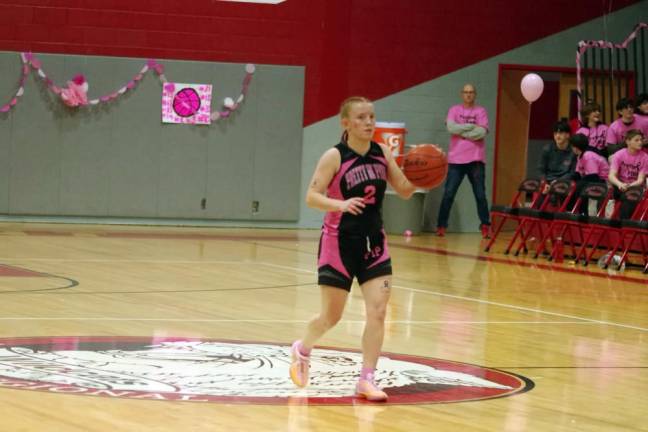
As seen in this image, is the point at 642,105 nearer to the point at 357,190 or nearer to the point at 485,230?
the point at 485,230

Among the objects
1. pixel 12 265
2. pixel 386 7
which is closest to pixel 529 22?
pixel 386 7

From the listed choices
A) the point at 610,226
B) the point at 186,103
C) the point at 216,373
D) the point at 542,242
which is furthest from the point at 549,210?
the point at 216,373

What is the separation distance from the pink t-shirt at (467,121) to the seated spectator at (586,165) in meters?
2.48

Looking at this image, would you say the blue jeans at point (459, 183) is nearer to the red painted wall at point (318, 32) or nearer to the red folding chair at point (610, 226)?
the red painted wall at point (318, 32)

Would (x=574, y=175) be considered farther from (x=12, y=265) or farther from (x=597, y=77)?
(x=12, y=265)

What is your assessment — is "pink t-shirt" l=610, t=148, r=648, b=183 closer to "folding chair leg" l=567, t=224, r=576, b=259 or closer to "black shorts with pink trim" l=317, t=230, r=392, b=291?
"folding chair leg" l=567, t=224, r=576, b=259

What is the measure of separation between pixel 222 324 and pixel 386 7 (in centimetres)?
1040

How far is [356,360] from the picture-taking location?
7621 millimetres

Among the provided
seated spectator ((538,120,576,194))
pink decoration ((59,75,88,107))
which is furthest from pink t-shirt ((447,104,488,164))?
pink decoration ((59,75,88,107))

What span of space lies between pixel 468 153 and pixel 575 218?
11.5 ft

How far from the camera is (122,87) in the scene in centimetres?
1731

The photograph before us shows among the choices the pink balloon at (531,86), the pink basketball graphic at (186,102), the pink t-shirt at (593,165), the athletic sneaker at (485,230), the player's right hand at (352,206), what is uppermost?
the pink balloon at (531,86)

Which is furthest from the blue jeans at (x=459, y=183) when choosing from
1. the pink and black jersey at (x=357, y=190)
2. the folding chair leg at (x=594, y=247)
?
the pink and black jersey at (x=357, y=190)

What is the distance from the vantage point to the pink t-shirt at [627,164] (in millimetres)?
14898
